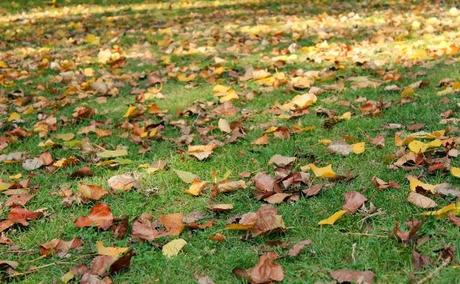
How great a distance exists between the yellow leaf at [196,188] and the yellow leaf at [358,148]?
2.87ft

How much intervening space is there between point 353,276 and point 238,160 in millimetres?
1448

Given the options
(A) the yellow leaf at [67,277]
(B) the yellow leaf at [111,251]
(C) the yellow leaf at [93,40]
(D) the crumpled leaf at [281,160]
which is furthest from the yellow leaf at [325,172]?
(C) the yellow leaf at [93,40]

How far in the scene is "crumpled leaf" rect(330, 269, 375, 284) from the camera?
2.25 meters

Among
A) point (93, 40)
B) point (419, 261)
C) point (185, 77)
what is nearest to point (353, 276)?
point (419, 261)

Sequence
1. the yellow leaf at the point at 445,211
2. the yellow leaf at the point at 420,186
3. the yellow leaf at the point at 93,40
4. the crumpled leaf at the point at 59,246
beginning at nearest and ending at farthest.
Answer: the yellow leaf at the point at 445,211 → the crumpled leaf at the point at 59,246 → the yellow leaf at the point at 420,186 → the yellow leaf at the point at 93,40

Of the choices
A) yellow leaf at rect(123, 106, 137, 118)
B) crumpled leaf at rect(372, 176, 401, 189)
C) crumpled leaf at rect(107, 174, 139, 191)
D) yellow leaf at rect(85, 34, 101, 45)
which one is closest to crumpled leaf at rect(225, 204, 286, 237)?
crumpled leaf at rect(372, 176, 401, 189)

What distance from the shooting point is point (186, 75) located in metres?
5.93

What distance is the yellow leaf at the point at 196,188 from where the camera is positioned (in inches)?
126

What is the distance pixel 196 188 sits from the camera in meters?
3.22

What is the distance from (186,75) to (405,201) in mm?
3462

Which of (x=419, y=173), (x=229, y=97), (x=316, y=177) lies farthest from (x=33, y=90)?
(x=419, y=173)

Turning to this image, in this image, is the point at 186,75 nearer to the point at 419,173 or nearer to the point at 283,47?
the point at 283,47

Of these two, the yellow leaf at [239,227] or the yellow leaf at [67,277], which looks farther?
the yellow leaf at [239,227]

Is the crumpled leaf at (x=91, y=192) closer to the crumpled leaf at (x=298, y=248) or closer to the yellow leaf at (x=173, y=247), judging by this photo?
the yellow leaf at (x=173, y=247)
